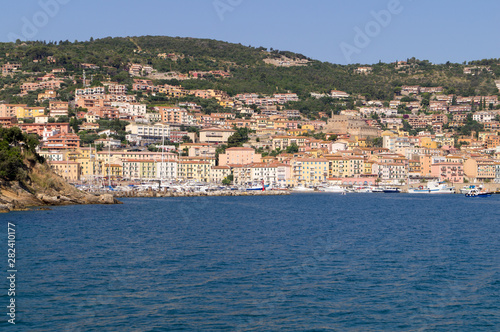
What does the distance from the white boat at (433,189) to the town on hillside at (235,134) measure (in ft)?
14.2

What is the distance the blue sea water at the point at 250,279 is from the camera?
42.0 ft

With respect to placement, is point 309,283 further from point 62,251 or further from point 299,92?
point 299,92

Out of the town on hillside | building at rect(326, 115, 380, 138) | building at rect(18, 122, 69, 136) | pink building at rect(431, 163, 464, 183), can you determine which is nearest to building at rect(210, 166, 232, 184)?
the town on hillside

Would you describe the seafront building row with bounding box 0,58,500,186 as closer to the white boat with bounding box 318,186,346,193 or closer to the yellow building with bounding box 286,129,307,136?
the yellow building with bounding box 286,129,307,136

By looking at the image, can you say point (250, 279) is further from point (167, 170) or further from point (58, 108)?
point (58, 108)

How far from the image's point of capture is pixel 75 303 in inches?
540

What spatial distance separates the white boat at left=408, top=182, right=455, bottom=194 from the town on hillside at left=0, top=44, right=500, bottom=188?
4.32 meters

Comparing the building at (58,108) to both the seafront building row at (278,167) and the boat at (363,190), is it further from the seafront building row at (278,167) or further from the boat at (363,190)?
the boat at (363,190)

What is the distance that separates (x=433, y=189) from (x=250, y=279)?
2561 inches

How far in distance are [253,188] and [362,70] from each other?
321 ft

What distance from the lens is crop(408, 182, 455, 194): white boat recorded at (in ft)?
254

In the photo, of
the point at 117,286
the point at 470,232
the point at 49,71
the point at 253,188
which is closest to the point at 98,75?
the point at 49,71

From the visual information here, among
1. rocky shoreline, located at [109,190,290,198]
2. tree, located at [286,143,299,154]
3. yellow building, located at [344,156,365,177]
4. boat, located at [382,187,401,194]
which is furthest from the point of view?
tree, located at [286,143,299,154]

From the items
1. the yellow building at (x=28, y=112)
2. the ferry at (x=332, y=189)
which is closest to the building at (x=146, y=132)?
the yellow building at (x=28, y=112)
